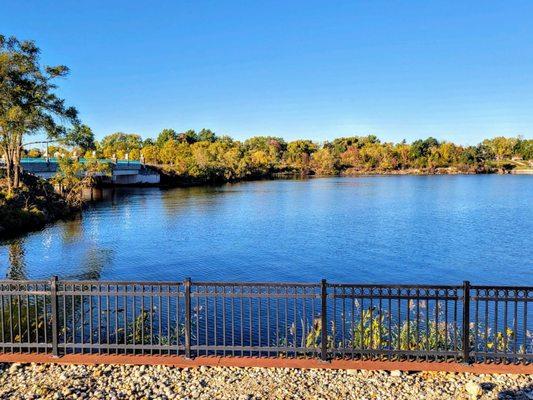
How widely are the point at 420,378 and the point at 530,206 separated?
54.5m

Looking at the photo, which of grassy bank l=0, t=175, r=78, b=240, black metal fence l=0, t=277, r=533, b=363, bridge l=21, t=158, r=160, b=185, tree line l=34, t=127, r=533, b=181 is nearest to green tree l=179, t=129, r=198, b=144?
tree line l=34, t=127, r=533, b=181

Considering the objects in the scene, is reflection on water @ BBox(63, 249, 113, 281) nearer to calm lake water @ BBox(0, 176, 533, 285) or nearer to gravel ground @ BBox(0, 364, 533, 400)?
calm lake water @ BBox(0, 176, 533, 285)

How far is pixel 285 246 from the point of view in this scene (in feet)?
98.4

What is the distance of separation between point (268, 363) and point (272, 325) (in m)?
6.23

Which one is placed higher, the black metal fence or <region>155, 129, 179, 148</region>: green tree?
<region>155, 129, 179, 148</region>: green tree

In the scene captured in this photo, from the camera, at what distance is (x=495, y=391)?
7508mm

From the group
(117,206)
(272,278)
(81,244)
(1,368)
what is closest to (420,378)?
(1,368)

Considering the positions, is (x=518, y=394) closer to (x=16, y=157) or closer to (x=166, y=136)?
(x=16, y=157)

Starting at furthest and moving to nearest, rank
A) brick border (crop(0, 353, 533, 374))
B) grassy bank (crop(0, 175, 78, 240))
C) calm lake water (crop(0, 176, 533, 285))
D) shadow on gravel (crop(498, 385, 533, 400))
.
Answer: grassy bank (crop(0, 175, 78, 240)), calm lake water (crop(0, 176, 533, 285)), brick border (crop(0, 353, 533, 374)), shadow on gravel (crop(498, 385, 533, 400))

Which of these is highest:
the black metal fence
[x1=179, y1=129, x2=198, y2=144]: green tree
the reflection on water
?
[x1=179, y1=129, x2=198, y2=144]: green tree

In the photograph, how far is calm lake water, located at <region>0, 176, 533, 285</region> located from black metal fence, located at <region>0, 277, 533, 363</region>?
561 centimetres

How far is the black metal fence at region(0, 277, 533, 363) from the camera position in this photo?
28.3 ft

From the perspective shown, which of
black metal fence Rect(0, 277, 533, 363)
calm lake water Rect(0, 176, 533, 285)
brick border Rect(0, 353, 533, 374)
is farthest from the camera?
calm lake water Rect(0, 176, 533, 285)

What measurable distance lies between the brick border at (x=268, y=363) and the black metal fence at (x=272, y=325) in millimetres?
175
